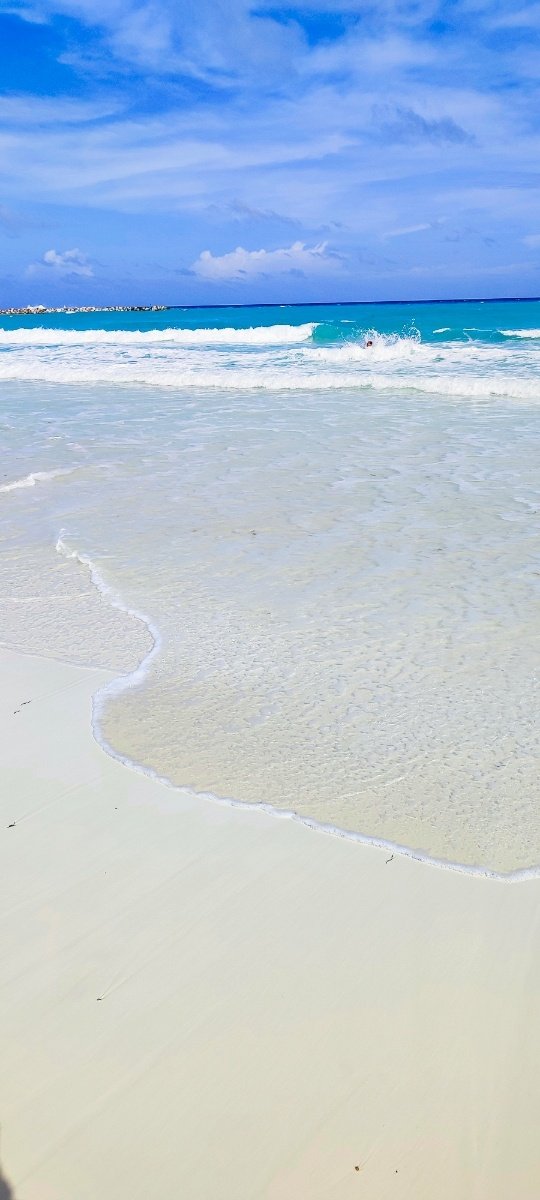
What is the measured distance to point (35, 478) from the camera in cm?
894

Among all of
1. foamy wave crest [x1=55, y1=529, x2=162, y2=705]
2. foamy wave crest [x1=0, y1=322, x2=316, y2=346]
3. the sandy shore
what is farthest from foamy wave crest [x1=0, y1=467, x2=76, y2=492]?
foamy wave crest [x1=0, y1=322, x2=316, y2=346]

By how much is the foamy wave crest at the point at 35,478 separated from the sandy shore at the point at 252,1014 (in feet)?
19.1

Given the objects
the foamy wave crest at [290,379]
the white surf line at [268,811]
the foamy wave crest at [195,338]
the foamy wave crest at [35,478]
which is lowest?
the white surf line at [268,811]

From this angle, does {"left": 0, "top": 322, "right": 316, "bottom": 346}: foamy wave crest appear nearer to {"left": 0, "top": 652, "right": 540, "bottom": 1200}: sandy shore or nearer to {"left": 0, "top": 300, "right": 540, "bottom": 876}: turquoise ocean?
{"left": 0, "top": 300, "right": 540, "bottom": 876}: turquoise ocean

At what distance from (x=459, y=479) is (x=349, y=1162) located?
7248 mm

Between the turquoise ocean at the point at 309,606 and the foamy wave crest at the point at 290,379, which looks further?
the foamy wave crest at the point at 290,379

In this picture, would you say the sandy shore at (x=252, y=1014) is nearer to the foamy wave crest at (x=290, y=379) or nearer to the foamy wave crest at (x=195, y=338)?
the foamy wave crest at (x=290, y=379)

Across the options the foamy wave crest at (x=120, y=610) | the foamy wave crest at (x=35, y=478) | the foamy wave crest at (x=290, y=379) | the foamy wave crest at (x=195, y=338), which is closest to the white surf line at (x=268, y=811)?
the foamy wave crest at (x=120, y=610)

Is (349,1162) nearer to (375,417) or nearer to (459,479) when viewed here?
(459,479)

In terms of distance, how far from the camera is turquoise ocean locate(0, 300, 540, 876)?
3389 millimetres

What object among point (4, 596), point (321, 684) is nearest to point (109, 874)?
point (321, 684)

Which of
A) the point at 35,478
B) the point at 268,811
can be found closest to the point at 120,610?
the point at 268,811

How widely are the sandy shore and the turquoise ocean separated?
289mm

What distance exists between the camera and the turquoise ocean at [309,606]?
3.39 m
